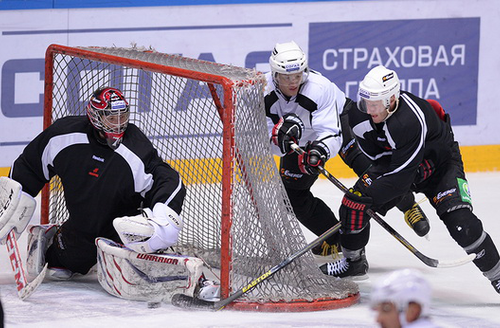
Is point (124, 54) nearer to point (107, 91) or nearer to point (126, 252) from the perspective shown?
point (107, 91)

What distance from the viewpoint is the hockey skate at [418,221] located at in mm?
4754

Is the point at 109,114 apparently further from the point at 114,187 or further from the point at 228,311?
the point at 228,311

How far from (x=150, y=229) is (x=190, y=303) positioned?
318mm

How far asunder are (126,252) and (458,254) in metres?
1.75

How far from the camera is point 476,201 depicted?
6.06m

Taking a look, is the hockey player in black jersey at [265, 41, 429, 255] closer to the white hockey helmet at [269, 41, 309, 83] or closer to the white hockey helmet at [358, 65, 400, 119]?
the white hockey helmet at [269, 41, 309, 83]

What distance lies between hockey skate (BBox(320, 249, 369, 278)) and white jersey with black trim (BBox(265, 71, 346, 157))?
0.48 meters

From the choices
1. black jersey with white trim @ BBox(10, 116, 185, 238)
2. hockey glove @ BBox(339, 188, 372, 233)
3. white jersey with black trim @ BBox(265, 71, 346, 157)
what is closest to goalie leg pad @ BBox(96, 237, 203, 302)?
black jersey with white trim @ BBox(10, 116, 185, 238)

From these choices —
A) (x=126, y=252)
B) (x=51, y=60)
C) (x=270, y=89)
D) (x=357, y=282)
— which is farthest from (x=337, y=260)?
(x=51, y=60)

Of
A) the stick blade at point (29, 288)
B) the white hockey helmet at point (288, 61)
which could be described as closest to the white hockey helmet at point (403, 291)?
the stick blade at point (29, 288)

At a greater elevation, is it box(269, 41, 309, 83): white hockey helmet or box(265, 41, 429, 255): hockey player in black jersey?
box(269, 41, 309, 83): white hockey helmet

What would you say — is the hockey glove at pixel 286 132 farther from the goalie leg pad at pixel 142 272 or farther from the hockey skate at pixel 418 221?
the hockey skate at pixel 418 221

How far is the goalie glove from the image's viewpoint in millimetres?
3824

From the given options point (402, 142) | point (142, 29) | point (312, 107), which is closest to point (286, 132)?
point (312, 107)
